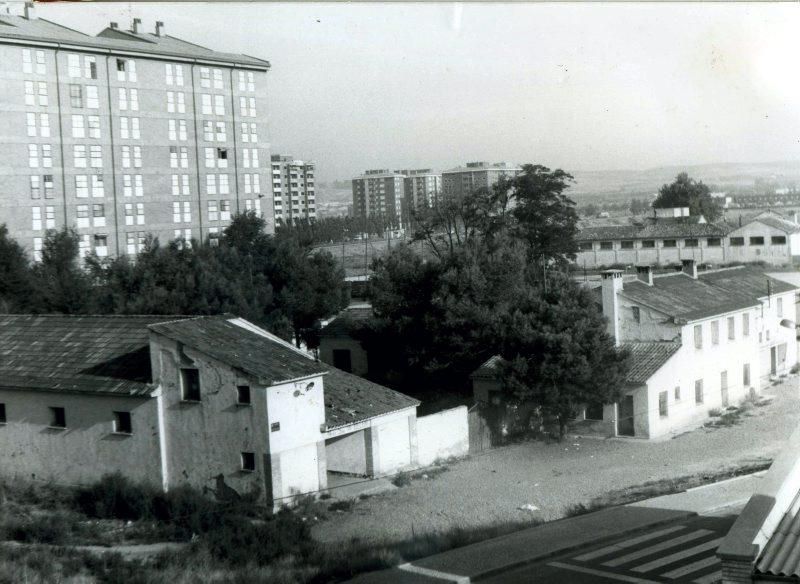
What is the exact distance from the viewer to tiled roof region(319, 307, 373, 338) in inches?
1302

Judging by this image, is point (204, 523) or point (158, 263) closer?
point (204, 523)

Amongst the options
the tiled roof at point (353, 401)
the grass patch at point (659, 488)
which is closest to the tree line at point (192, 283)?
the tiled roof at point (353, 401)

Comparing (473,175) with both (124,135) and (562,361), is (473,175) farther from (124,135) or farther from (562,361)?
(562,361)

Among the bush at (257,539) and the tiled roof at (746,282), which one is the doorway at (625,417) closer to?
the tiled roof at (746,282)

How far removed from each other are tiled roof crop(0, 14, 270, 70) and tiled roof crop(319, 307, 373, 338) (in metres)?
28.9

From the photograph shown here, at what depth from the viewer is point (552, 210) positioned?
44969 mm

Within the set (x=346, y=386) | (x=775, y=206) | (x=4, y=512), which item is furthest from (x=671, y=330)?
(x=775, y=206)

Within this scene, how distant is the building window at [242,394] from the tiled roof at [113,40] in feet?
129

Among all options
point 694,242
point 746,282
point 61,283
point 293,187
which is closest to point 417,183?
point 293,187

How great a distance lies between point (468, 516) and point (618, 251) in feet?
126

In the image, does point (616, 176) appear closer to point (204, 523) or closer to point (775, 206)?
point (775, 206)

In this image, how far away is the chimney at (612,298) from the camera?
28.2 meters

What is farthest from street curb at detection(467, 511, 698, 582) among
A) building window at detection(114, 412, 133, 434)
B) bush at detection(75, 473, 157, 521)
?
building window at detection(114, 412, 133, 434)

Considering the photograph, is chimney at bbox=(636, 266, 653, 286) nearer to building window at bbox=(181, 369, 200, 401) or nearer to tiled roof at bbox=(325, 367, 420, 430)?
tiled roof at bbox=(325, 367, 420, 430)
